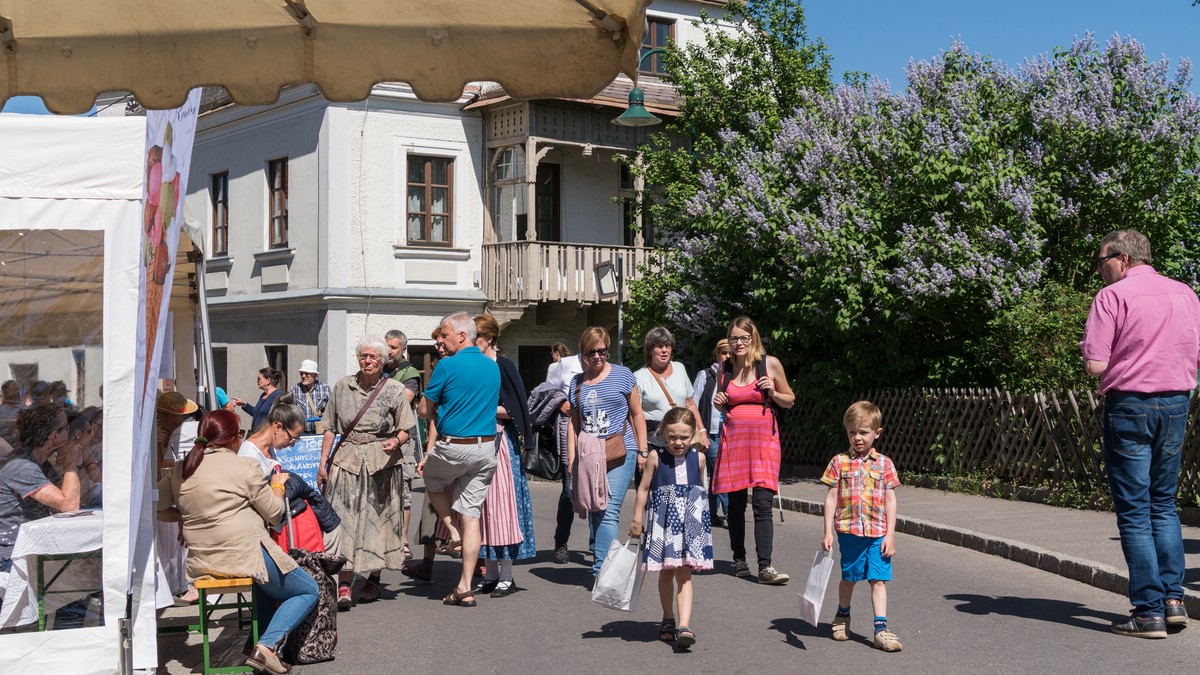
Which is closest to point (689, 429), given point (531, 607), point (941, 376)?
point (531, 607)

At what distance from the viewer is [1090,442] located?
14.0m

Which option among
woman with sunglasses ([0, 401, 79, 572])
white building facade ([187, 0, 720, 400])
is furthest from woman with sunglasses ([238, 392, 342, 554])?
white building facade ([187, 0, 720, 400])

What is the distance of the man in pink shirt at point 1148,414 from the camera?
7.52m

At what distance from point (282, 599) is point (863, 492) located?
3065mm

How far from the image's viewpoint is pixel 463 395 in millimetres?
9102

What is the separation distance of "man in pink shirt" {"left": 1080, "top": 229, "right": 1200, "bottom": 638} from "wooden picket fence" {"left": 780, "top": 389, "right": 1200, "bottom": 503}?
17.5 feet

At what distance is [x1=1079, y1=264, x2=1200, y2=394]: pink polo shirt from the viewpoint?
24.7 feet

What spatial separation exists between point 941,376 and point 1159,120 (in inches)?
154

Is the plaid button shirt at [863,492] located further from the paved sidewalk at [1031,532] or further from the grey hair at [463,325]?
the grey hair at [463,325]

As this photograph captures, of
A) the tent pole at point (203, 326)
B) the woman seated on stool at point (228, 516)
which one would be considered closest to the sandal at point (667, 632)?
the woman seated on stool at point (228, 516)

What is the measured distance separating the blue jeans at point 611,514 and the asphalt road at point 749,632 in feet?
0.92

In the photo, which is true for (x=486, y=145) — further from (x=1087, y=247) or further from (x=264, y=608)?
(x=264, y=608)

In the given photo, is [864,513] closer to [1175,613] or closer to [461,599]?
[1175,613]

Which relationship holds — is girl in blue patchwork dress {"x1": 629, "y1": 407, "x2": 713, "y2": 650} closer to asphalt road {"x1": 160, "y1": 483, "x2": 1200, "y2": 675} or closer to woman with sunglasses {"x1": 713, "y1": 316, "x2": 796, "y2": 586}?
asphalt road {"x1": 160, "y1": 483, "x2": 1200, "y2": 675}
